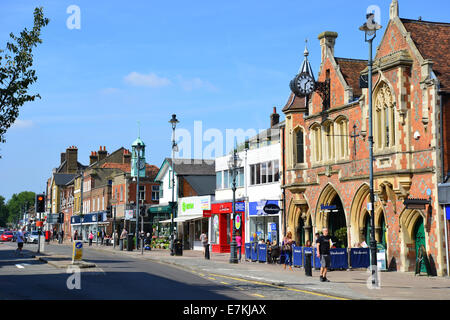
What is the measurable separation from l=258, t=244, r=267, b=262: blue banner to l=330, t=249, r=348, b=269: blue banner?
655 centimetres

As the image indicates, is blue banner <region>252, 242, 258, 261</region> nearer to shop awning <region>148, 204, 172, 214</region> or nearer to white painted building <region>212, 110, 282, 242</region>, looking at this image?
white painted building <region>212, 110, 282, 242</region>

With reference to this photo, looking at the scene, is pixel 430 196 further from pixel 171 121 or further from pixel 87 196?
pixel 87 196

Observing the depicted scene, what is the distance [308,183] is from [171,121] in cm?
1111

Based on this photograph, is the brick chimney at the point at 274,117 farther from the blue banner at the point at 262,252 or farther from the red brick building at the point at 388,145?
the blue banner at the point at 262,252

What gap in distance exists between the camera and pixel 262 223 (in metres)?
42.6

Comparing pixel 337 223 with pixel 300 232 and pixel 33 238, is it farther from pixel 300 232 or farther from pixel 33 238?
pixel 33 238

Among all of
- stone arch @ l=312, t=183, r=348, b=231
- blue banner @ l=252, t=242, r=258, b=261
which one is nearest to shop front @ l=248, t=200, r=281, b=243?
blue banner @ l=252, t=242, r=258, b=261

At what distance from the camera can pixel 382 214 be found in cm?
2941

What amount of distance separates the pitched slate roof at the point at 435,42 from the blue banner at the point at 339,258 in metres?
8.52

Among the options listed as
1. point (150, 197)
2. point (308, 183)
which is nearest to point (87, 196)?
point (150, 197)

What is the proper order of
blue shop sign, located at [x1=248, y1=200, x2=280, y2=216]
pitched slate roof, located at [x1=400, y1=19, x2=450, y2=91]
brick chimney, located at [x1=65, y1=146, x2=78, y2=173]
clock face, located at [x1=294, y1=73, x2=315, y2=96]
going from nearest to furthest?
pitched slate roof, located at [x1=400, y1=19, x2=450, y2=91] < clock face, located at [x1=294, y1=73, x2=315, y2=96] < blue shop sign, located at [x1=248, y1=200, x2=280, y2=216] < brick chimney, located at [x1=65, y1=146, x2=78, y2=173]

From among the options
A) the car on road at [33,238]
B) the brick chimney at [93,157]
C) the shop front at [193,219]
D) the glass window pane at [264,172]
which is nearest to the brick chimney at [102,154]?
the brick chimney at [93,157]

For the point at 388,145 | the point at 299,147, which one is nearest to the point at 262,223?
the point at 299,147

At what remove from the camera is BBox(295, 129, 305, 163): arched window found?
118ft
